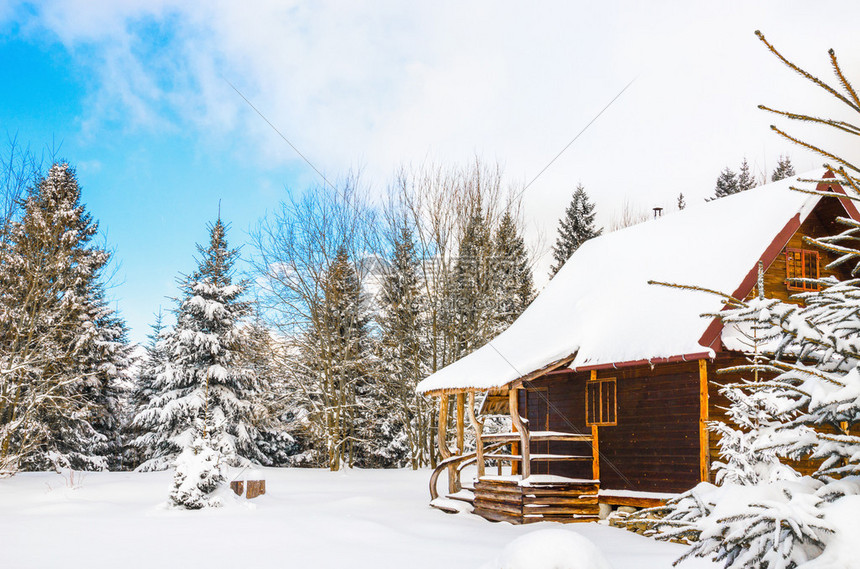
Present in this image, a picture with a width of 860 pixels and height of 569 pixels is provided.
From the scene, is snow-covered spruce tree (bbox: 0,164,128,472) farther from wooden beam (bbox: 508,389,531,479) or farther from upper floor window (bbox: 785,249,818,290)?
upper floor window (bbox: 785,249,818,290)

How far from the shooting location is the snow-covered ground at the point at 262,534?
922cm

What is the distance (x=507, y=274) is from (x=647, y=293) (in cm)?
1781

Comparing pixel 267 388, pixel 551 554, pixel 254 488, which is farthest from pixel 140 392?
pixel 551 554

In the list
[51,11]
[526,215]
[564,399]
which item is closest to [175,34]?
[51,11]

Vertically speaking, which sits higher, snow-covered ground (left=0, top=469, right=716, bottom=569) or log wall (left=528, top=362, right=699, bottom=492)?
log wall (left=528, top=362, right=699, bottom=492)

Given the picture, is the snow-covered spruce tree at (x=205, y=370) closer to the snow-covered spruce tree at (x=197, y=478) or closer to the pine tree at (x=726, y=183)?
the snow-covered spruce tree at (x=197, y=478)

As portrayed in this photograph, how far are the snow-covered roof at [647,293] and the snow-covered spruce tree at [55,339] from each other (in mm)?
11448

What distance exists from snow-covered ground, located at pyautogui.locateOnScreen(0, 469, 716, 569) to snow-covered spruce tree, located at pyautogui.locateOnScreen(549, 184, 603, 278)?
2645 centimetres

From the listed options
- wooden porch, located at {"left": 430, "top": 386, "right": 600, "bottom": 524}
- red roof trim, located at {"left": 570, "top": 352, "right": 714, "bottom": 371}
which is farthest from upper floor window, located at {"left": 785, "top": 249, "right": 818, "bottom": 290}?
wooden porch, located at {"left": 430, "top": 386, "right": 600, "bottom": 524}

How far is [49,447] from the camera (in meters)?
25.5

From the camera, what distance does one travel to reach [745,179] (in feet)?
152

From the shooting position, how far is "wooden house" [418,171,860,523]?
12141 millimetres

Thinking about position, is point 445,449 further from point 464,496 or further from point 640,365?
point 640,365

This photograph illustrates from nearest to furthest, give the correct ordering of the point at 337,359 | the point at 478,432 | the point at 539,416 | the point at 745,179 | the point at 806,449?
1. the point at 806,449
2. the point at 478,432
3. the point at 539,416
4. the point at 337,359
5. the point at 745,179
